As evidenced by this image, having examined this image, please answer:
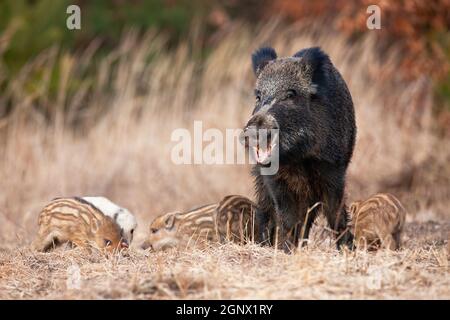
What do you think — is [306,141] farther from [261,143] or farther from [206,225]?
[206,225]

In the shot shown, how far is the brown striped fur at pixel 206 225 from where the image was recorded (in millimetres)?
6887

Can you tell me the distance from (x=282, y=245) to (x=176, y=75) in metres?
6.23

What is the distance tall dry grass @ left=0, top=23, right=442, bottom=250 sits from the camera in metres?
10.5

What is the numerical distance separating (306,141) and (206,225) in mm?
1405

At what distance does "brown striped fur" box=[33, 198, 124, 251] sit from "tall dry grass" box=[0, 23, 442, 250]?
2.64 meters

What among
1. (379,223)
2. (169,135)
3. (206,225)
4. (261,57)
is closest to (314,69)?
(261,57)

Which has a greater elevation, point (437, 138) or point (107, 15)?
point (107, 15)

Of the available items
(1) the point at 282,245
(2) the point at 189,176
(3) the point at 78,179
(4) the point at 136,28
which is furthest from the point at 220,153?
(4) the point at 136,28

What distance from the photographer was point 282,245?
632 cm

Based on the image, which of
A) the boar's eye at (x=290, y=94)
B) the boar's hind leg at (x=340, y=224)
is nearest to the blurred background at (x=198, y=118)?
the boar's hind leg at (x=340, y=224)

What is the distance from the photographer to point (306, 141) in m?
6.02

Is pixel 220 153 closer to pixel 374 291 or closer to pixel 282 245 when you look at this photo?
pixel 282 245

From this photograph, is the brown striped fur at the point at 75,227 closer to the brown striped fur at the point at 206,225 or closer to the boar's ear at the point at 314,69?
the brown striped fur at the point at 206,225

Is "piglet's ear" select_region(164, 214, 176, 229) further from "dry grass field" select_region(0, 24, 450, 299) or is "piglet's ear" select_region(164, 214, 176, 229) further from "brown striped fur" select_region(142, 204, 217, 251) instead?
"dry grass field" select_region(0, 24, 450, 299)
